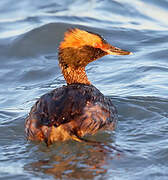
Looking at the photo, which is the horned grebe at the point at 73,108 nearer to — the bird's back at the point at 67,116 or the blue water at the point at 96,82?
the bird's back at the point at 67,116

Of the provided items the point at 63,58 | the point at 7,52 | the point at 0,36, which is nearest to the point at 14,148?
the point at 63,58

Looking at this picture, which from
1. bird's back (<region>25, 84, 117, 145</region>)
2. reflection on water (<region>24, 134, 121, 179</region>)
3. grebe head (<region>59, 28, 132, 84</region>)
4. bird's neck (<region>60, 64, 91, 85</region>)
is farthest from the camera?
bird's neck (<region>60, 64, 91, 85</region>)

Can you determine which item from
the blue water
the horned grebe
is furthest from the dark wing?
the blue water

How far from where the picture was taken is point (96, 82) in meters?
9.12

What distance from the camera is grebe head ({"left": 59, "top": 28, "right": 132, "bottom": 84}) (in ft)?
23.0

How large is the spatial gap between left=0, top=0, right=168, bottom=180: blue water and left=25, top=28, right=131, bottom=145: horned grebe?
16cm

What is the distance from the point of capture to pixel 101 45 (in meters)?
7.18

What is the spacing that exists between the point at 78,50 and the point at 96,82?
82.1 inches

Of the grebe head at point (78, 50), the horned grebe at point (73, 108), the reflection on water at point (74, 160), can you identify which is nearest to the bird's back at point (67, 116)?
the horned grebe at point (73, 108)

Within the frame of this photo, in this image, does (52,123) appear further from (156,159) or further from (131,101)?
(131,101)

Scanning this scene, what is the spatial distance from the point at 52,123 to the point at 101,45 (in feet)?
5.85

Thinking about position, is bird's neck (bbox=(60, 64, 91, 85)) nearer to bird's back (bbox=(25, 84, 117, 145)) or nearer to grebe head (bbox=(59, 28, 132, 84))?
grebe head (bbox=(59, 28, 132, 84))

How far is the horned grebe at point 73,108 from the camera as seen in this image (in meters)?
5.86

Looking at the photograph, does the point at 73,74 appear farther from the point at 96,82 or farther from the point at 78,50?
the point at 96,82
